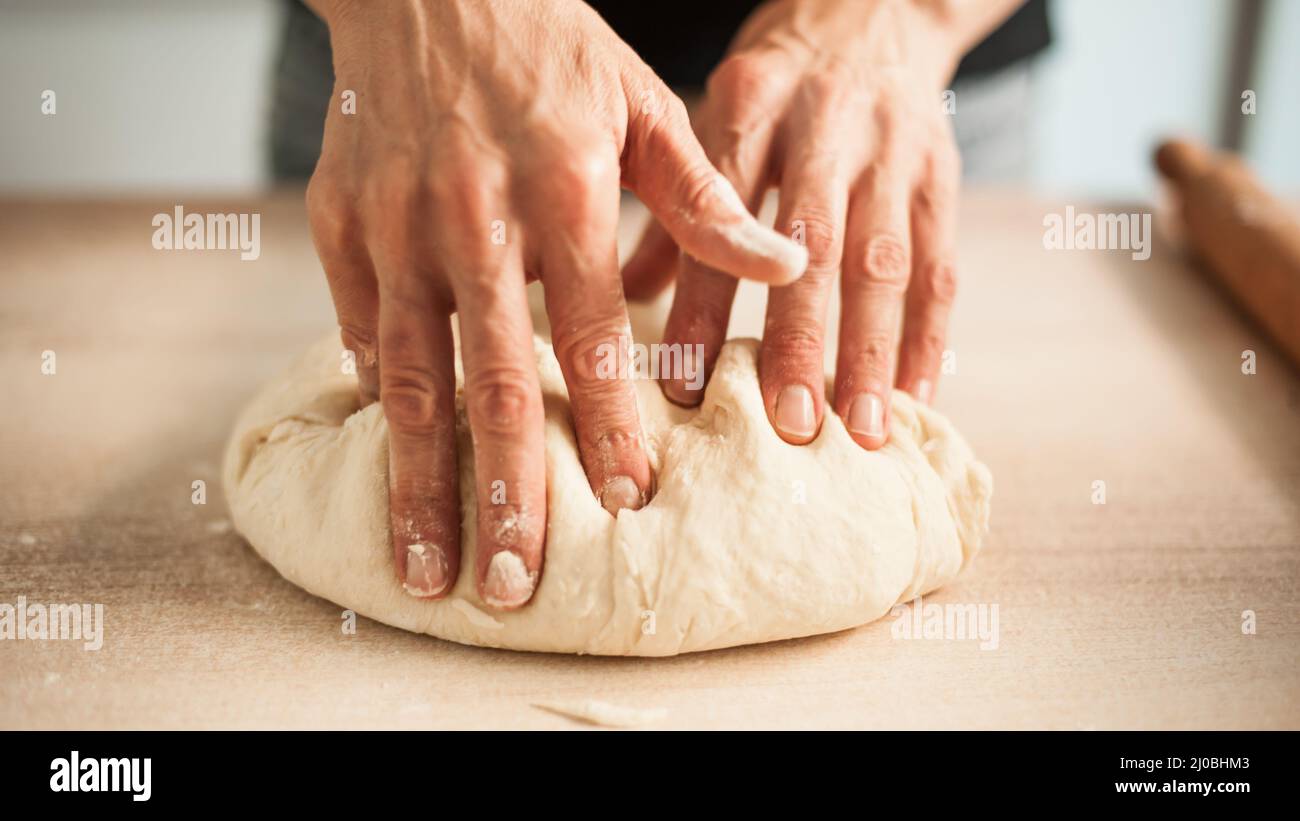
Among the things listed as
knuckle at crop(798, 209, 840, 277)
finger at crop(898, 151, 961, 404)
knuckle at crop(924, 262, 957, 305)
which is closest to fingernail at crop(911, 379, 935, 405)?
finger at crop(898, 151, 961, 404)

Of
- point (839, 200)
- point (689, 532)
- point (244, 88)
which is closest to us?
point (689, 532)

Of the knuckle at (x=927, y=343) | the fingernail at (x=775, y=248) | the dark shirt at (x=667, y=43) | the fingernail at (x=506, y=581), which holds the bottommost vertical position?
the fingernail at (x=506, y=581)

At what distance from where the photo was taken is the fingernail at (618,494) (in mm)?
1486

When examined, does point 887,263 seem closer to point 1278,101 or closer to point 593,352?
point 593,352

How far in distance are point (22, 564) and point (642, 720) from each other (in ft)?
3.75

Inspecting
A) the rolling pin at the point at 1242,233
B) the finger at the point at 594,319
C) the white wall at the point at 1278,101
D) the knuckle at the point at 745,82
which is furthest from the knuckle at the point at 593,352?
the white wall at the point at 1278,101

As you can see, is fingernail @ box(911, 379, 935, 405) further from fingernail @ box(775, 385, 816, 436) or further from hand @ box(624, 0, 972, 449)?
fingernail @ box(775, 385, 816, 436)

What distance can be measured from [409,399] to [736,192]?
0.60 meters

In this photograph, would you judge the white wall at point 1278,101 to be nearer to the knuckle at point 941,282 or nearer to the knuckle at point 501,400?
the knuckle at point 941,282

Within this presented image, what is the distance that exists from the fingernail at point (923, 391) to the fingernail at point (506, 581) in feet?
2.73

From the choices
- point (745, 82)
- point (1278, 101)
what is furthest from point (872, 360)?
point (1278, 101)

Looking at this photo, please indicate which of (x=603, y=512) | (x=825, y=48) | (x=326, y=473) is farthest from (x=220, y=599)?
(x=825, y=48)

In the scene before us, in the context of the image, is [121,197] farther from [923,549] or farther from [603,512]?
[923,549]

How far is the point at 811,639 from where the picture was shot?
1.55 m
